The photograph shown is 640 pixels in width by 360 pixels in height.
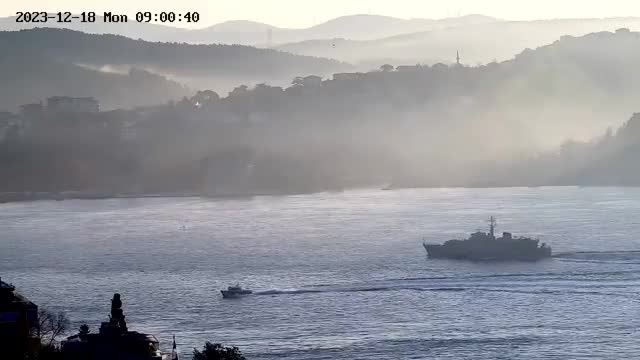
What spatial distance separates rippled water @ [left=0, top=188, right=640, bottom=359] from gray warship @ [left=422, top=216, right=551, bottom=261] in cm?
36

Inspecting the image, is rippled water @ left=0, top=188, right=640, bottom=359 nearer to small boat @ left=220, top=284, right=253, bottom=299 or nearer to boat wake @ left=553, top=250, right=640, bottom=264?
boat wake @ left=553, top=250, right=640, bottom=264

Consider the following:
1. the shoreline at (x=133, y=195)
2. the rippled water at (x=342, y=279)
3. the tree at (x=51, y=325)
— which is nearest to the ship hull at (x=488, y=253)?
the rippled water at (x=342, y=279)

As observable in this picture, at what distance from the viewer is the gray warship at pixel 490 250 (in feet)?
69.2

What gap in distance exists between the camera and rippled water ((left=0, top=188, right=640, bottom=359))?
1374 centimetres

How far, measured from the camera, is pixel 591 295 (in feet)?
54.3

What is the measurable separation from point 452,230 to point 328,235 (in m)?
2.53

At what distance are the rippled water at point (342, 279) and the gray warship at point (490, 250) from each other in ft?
1.19

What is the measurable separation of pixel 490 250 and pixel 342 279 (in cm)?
389

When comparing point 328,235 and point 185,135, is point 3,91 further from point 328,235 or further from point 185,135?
point 328,235

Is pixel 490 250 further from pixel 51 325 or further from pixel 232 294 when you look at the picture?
pixel 51 325

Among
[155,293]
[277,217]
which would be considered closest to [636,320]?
[155,293]

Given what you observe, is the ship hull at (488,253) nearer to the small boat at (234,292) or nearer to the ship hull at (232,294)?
the small boat at (234,292)

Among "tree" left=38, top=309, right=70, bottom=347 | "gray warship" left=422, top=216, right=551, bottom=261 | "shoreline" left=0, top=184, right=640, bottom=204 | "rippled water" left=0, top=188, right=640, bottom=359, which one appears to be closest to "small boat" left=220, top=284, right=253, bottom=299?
"rippled water" left=0, top=188, right=640, bottom=359

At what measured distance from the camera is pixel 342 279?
18344 mm
